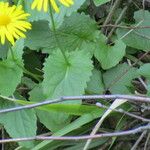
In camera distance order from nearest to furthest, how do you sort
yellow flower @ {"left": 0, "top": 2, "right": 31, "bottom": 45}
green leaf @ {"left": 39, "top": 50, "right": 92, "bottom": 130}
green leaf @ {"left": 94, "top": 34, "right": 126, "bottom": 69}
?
yellow flower @ {"left": 0, "top": 2, "right": 31, "bottom": 45} → green leaf @ {"left": 39, "top": 50, "right": 92, "bottom": 130} → green leaf @ {"left": 94, "top": 34, "right": 126, "bottom": 69}

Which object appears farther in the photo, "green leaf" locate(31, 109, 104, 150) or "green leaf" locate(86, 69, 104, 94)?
"green leaf" locate(86, 69, 104, 94)

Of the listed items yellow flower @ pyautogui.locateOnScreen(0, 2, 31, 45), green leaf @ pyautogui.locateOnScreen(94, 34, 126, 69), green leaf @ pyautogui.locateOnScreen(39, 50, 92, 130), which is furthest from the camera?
green leaf @ pyautogui.locateOnScreen(94, 34, 126, 69)

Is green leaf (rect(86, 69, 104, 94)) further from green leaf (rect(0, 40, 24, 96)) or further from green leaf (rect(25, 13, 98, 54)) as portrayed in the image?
green leaf (rect(0, 40, 24, 96))

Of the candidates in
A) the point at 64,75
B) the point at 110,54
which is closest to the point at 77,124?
the point at 64,75

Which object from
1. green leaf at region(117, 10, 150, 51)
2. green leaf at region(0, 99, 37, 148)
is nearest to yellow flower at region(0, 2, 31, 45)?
green leaf at region(0, 99, 37, 148)

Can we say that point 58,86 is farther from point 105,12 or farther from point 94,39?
point 105,12

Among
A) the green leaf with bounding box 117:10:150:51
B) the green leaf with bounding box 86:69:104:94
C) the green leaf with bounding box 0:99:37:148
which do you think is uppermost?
the green leaf with bounding box 117:10:150:51

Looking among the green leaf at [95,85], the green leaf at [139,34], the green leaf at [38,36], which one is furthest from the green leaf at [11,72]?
the green leaf at [139,34]

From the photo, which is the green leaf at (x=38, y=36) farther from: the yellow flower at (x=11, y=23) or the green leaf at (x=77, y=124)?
A: the green leaf at (x=77, y=124)
